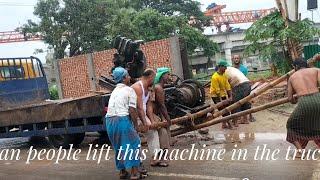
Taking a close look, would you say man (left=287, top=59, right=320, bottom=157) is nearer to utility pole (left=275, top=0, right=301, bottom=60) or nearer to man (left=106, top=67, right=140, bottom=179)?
man (left=106, top=67, right=140, bottom=179)

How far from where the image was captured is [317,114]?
6.15 metres

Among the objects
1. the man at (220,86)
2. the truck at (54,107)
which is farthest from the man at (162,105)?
the man at (220,86)

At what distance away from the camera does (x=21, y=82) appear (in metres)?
11.5

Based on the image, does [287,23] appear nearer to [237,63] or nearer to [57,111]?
[237,63]

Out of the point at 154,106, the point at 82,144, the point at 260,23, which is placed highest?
the point at 260,23

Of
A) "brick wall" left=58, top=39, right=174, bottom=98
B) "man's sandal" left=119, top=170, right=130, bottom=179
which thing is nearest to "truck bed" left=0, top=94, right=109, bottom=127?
"man's sandal" left=119, top=170, right=130, bottom=179

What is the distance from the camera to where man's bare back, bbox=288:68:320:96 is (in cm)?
626

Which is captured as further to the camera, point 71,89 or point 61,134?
point 71,89

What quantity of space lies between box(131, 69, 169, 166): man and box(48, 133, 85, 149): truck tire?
Result: 3.30 m

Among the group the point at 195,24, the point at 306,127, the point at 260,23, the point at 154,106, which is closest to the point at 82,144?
the point at 154,106

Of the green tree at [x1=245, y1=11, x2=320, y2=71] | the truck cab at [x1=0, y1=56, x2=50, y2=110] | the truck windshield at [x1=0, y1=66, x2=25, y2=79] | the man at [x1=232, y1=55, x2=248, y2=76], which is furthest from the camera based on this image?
the green tree at [x1=245, y1=11, x2=320, y2=71]

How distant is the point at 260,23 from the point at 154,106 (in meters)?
7.99

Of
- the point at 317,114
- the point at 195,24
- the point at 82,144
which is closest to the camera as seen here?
the point at 317,114

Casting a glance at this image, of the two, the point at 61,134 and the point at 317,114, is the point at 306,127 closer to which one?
the point at 317,114
